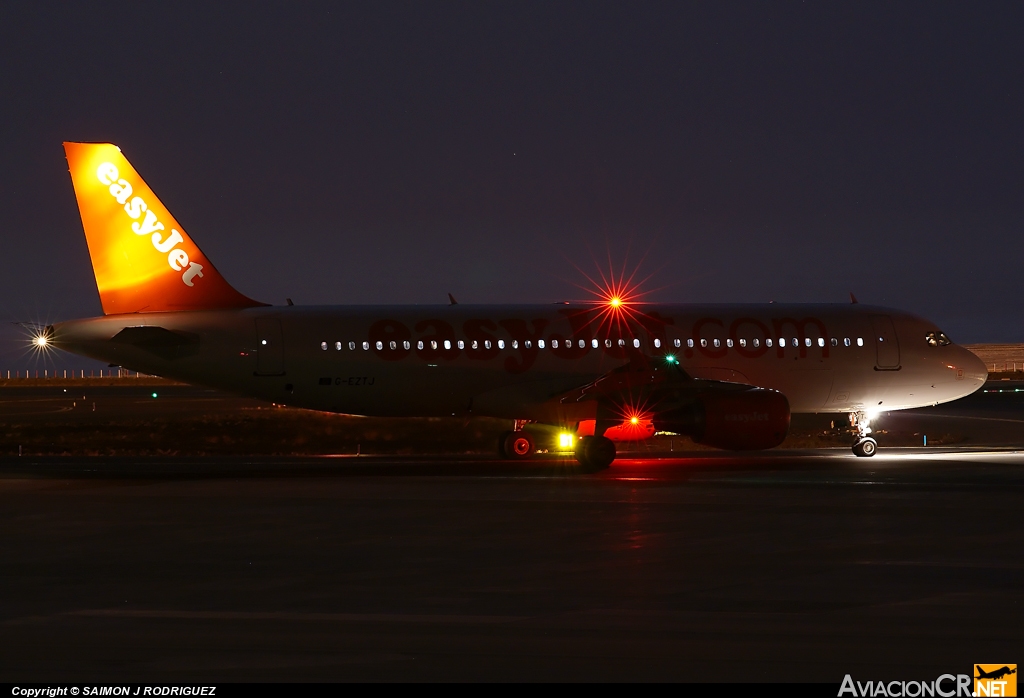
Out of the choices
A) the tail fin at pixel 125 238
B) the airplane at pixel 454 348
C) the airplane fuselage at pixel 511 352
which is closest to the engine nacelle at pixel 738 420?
the airplane at pixel 454 348

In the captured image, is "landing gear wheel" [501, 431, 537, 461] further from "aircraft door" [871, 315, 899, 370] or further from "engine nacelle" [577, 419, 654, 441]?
"aircraft door" [871, 315, 899, 370]

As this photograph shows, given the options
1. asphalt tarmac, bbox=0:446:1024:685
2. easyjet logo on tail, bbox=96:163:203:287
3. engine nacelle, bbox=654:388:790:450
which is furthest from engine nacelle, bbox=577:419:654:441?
easyjet logo on tail, bbox=96:163:203:287

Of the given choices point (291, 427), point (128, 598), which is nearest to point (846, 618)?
point (128, 598)

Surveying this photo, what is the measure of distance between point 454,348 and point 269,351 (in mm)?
4420

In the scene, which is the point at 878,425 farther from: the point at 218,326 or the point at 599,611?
the point at 599,611

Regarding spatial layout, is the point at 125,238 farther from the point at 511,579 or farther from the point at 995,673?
the point at 995,673

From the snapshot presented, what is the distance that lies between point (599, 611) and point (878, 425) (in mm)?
35069

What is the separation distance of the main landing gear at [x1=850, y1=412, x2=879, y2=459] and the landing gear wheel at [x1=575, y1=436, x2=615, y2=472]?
723cm

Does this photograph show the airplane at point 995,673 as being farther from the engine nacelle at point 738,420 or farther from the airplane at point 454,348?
the airplane at point 454,348

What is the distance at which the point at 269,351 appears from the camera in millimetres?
28797

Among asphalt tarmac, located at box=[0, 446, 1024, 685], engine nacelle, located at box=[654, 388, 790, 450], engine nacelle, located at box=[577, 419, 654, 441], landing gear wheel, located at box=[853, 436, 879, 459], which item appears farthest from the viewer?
landing gear wheel, located at box=[853, 436, 879, 459]

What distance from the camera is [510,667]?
8.65 meters

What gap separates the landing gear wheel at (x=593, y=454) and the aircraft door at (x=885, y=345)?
978 centimetres

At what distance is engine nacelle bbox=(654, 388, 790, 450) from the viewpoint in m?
26.1
